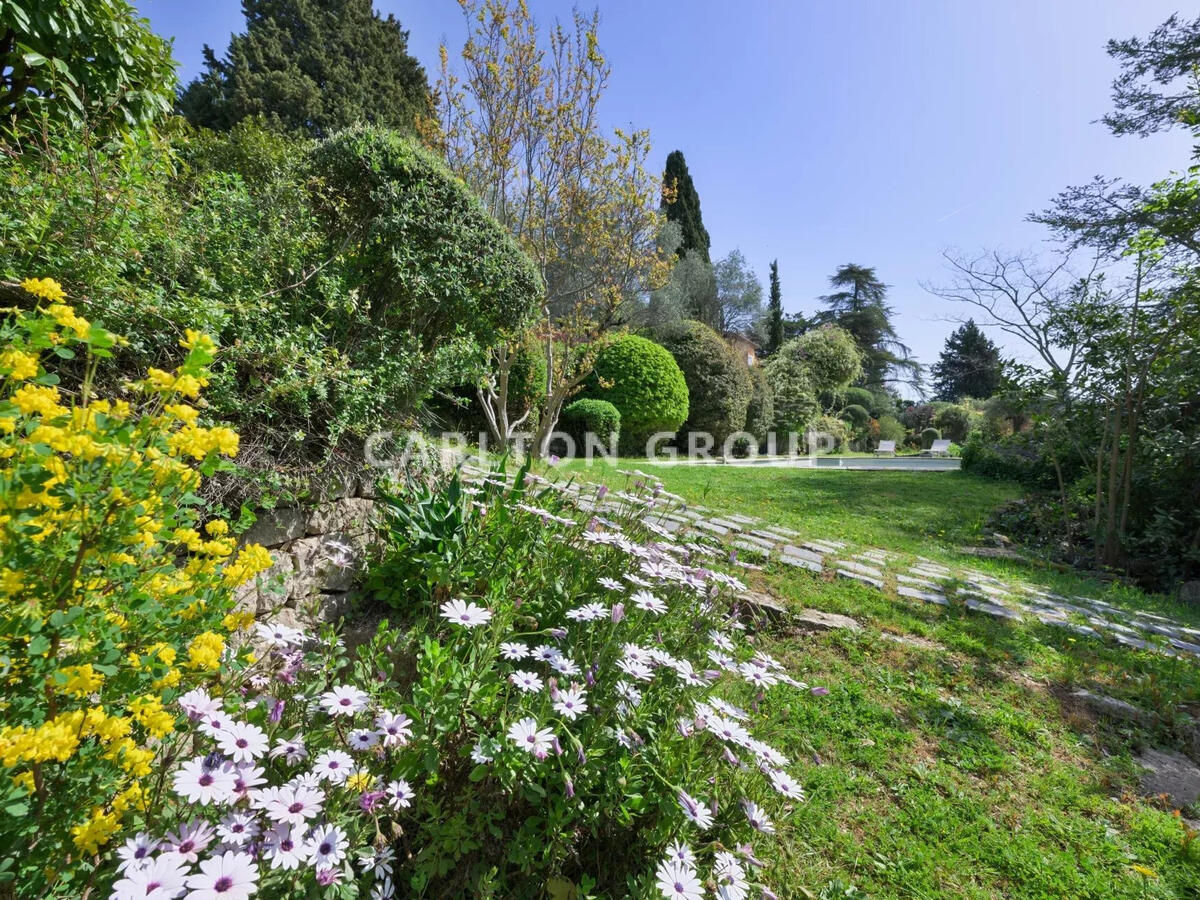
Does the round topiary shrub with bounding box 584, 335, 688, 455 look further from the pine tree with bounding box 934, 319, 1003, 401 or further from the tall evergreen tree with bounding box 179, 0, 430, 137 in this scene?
the pine tree with bounding box 934, 319, 1003, 401

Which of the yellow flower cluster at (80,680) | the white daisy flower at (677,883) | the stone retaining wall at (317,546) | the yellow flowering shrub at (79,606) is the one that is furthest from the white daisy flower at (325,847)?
the stone retaining wall at (317,546)

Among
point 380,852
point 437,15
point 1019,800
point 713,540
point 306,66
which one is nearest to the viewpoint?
point 380,852

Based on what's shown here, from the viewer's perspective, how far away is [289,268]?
9.13ft

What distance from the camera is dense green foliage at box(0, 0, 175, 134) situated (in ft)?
7.89

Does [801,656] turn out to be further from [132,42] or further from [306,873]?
[132,42]

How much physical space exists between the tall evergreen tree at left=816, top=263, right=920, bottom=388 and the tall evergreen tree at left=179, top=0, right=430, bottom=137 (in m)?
26.7

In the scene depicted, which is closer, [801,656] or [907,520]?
[801,656]

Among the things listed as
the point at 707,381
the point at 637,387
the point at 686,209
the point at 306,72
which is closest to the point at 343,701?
the point at 637,387

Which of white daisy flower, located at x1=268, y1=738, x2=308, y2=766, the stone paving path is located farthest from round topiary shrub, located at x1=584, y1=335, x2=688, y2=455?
white daisy flower, located at x1=268, y1=738, x2=308, y2=766

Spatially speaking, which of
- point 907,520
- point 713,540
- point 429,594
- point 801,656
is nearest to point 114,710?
point 429,594

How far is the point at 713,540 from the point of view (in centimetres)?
406

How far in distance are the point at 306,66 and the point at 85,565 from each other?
18370mm

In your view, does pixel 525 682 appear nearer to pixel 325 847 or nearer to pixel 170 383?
pixel 325 847

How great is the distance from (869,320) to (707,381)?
79.4ft
